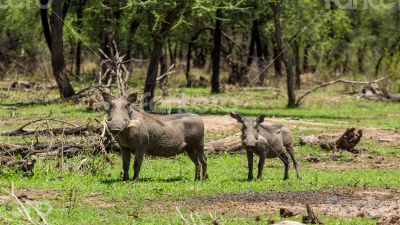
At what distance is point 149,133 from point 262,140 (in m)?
1.74

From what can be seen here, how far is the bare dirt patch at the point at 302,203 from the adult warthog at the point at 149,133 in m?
1.75

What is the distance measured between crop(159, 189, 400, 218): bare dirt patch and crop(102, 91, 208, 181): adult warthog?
175 cm

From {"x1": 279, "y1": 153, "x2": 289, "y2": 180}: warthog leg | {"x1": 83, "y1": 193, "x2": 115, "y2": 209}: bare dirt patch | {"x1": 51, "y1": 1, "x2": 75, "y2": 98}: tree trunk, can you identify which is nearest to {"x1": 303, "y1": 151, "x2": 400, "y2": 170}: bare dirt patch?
{"x1": 279, "y1": 153, "x2": 289, "y2": 180}: warthog leg

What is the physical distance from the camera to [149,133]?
41.2ft

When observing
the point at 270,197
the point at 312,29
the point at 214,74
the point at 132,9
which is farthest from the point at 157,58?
the point at 270,197

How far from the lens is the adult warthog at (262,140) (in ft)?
41.2

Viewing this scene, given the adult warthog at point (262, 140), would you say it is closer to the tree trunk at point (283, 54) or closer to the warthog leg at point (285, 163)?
the warthog leg at point (285, 163)

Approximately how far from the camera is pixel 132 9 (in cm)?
2686

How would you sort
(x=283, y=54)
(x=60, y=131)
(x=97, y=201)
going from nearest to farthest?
(x=97, y=201) < (x=60, y=131) < (x=283, y=54)

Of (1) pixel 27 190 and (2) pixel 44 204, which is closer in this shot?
(2) pixel 44 204

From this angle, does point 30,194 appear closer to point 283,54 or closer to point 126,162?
point 126,162

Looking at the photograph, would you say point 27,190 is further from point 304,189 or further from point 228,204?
point 304,189

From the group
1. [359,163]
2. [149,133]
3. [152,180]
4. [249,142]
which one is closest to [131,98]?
[149,133]

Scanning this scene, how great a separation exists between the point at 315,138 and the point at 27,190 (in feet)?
29.2
